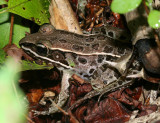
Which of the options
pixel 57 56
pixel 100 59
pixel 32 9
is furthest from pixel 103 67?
pixel 32 9

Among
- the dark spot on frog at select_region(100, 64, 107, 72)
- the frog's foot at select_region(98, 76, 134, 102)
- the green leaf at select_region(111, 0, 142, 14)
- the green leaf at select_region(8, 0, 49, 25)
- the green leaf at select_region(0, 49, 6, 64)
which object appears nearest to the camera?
the green leaf at select_region(111, 0, 142, 14)

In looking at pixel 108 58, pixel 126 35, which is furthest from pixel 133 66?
pixel 126 35

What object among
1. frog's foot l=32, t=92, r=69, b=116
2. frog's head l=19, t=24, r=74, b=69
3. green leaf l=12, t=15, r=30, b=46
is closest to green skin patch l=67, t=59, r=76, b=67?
frog's head l=19, t=24, r=74, b=69

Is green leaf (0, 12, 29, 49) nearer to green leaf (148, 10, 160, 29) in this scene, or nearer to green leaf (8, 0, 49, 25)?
green leaf (8, 0, 49, 25)

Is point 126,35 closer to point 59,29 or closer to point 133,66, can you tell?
point 133,66

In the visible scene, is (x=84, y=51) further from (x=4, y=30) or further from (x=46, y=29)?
(x=4, y=30)

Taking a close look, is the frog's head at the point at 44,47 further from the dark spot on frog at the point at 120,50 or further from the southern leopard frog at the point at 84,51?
the dark spot on frog at the point at 120,50
